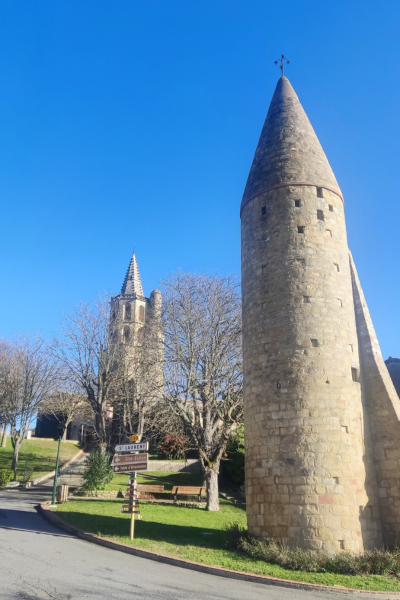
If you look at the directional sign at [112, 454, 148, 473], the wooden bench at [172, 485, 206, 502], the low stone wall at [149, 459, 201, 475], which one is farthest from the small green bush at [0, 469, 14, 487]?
the directional sign at [112, 454, 148, 473]

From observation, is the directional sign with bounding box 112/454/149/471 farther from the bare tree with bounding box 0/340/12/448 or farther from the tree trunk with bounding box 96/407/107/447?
the bare tree with bounding box 0/340/12/448

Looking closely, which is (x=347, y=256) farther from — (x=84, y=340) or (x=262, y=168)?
(x=84, y=340)

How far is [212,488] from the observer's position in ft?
65.4

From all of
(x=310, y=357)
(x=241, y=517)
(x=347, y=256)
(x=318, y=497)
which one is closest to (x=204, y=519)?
(x=241, y=517)

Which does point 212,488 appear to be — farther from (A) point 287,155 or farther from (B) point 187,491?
(A) point 287,155

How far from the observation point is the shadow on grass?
42.0 ft

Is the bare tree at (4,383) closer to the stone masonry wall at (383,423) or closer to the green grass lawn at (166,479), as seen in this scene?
the green grass lawn at (166,479)

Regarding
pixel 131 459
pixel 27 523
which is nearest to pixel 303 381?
pixel 131 459

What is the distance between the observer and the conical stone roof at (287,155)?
14773mm

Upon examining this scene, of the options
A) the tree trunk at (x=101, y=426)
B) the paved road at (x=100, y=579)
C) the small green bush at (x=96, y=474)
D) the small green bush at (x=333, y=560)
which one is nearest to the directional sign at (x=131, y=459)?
the paved road at (x=100, y=579)

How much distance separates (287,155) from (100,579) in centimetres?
1238

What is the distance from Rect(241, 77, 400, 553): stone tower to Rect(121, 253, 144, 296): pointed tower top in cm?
5115

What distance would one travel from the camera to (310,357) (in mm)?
12562

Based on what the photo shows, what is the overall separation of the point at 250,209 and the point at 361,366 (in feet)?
19.0
